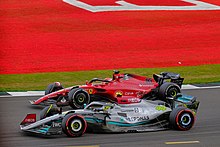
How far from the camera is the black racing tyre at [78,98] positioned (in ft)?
67.8

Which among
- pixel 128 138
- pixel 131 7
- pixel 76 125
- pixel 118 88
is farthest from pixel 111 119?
pixel 131 7

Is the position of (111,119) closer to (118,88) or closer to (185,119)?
(185,119)

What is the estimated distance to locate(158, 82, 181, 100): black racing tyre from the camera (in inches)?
827

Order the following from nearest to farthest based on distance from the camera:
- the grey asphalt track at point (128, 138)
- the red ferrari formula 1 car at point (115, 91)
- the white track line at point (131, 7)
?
1. the grey asphalt track at point (128, 138)
2. the red ferrari formula 1 car at point (115, 91)
3. the white track line at point (131, 7)

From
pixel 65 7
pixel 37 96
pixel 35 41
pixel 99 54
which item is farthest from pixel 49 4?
pixel 37 96

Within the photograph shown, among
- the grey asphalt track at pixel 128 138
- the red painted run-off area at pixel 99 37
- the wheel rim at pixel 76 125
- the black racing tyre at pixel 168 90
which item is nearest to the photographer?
the grey asphalt track at pixel 128 138

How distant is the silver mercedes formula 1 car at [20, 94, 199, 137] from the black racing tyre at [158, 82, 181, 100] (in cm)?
234

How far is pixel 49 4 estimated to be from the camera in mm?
41344

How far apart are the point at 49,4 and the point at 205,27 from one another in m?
9.63

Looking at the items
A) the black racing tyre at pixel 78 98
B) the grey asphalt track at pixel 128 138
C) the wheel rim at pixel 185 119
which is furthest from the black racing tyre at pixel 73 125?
the black racing tyre at pixel 78 98

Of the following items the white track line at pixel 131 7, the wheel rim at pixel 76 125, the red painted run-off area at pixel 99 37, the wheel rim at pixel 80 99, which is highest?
the white track line at pixel 131 7

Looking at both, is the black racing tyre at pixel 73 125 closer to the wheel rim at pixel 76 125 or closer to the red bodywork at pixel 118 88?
the wheel rim at pixel 76 125

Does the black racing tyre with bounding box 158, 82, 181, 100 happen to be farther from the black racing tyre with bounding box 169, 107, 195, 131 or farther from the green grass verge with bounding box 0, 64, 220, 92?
the green grass verge with bounding box 0, 64, 220, 92

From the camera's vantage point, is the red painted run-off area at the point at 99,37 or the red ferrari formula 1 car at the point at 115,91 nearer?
the red ferrari formula 1 car at the point at 115,91
